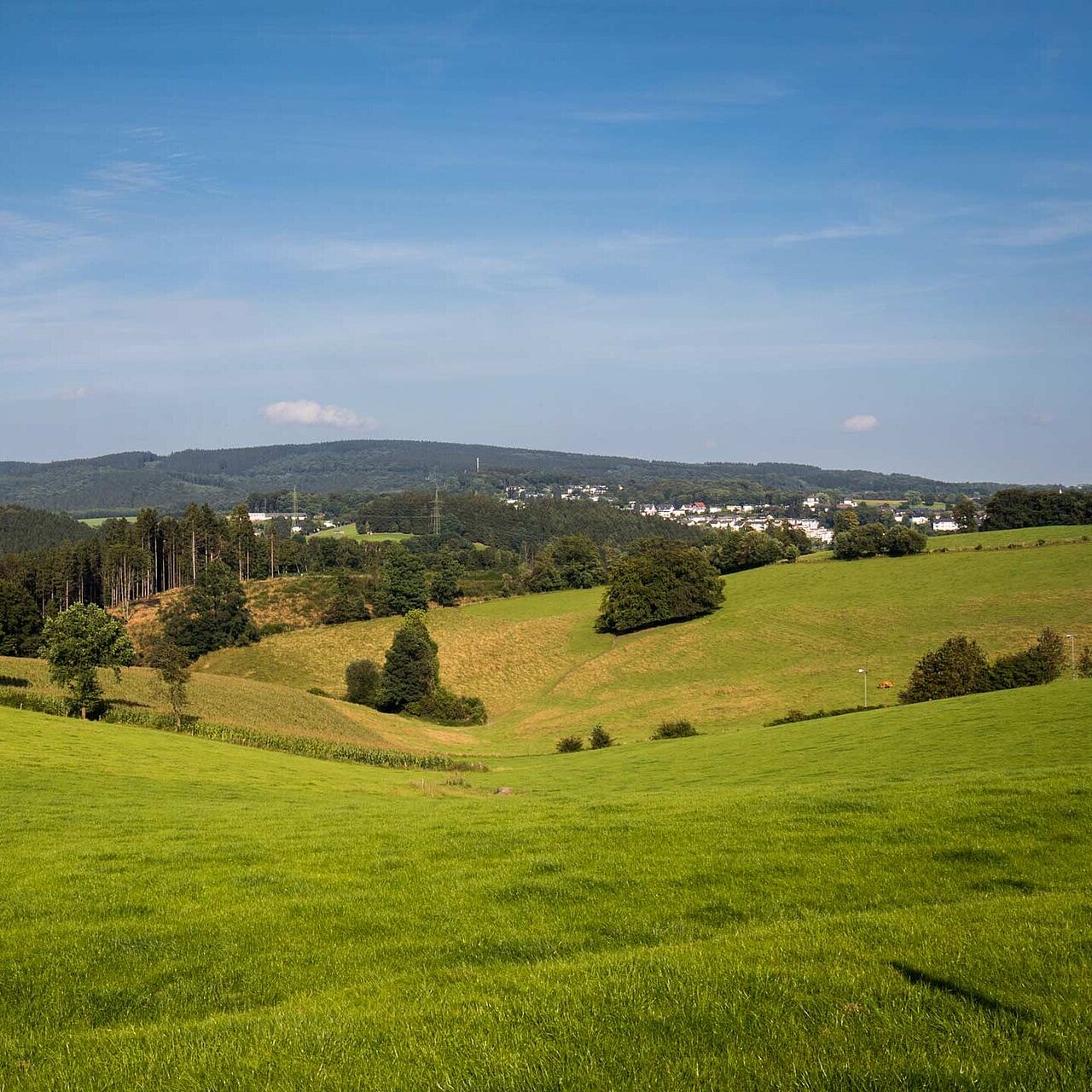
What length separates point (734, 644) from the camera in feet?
352

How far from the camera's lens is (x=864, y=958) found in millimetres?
9461

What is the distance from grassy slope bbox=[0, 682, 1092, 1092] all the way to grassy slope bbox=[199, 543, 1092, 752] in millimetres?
58067

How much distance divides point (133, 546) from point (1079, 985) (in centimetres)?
16130

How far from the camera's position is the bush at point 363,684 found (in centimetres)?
10138

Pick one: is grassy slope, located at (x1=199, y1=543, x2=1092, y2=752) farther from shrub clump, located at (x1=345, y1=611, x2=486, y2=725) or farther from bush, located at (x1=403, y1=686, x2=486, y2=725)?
shrub clump, located at (x1=345, y1=611, x2=486, y2=725)

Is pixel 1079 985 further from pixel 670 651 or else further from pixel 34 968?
pixel 670 651

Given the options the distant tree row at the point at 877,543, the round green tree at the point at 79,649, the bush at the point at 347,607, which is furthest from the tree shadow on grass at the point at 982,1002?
the bush at the point at 347,607

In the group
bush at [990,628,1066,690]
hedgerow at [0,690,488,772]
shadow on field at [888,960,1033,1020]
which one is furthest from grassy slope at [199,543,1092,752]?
shadow on field at [888,960,1033,1020]

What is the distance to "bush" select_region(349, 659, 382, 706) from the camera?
101m

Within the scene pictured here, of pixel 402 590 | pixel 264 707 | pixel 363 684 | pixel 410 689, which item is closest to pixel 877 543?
pixel 402 590

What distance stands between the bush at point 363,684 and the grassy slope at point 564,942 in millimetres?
76299

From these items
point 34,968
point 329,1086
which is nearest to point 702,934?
point 329,1086

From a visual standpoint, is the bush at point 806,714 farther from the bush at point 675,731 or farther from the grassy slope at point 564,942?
the grassy slope at point 564,942

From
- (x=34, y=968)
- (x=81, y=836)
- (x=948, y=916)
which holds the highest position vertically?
(x=948, y=916)
